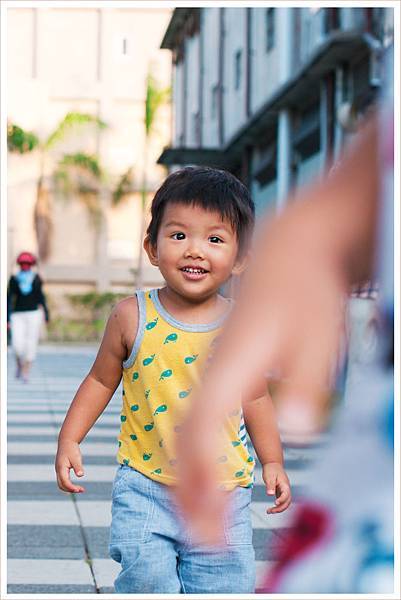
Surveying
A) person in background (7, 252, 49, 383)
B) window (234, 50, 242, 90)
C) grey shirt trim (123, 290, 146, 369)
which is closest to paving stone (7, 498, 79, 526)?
grey shirt trim (123, 290, 146, 369)

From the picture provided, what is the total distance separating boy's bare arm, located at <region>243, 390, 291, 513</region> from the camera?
2.57 metres

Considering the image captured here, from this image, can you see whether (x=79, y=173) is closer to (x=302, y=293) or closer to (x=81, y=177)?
(x=81, y=177)

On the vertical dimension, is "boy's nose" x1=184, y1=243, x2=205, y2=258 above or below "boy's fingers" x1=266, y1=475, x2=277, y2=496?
above

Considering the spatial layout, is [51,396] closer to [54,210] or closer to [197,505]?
[197,505]

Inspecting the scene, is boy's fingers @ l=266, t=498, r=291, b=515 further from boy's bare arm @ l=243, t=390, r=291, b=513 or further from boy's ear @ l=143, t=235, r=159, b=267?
boy's ear @ l=143, t=235, r=159, b=267

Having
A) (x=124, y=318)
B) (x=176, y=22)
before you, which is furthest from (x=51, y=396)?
(x=176, y=22)

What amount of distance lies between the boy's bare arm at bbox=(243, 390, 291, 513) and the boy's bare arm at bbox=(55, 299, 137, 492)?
302 mm

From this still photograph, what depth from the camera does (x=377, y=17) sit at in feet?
48.5

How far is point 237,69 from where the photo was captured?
28016 millimetres

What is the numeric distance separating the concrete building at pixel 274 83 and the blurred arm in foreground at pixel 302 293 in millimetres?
8958

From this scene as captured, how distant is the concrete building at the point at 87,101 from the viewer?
146ft

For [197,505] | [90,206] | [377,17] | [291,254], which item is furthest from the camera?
[90,206]

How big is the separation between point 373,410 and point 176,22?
3887cm

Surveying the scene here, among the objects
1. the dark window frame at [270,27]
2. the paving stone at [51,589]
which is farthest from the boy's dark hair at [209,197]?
the dark window frame at [270,27]
